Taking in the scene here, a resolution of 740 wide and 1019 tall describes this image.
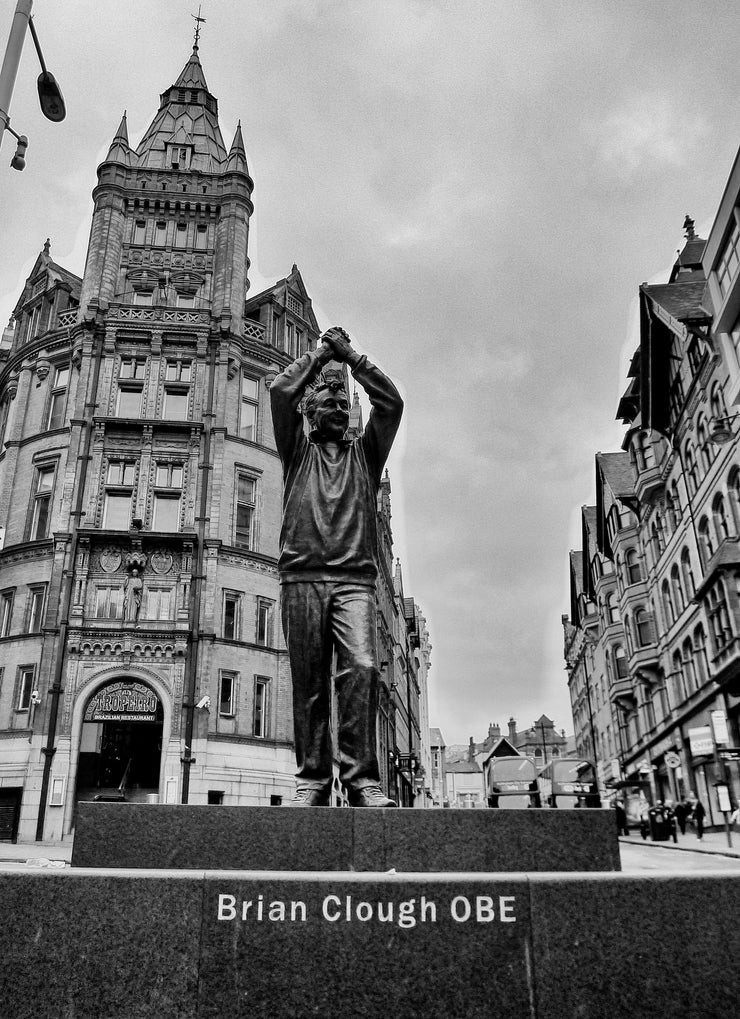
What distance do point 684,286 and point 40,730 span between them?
3521 cm

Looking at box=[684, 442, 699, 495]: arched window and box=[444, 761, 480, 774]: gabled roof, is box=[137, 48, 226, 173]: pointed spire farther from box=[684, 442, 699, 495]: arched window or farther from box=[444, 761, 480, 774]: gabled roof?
box=[444, 761, 480, 774]: gabled roof

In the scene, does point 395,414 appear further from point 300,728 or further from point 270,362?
point 270,362

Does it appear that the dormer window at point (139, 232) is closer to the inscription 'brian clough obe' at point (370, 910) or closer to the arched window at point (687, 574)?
the arched window at point (687, 574)

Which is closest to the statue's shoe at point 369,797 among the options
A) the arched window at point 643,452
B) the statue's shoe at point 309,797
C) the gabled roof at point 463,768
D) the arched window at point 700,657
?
the statue's shoe at point 309,797

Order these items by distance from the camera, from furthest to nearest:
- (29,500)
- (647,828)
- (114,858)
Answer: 1. (29,500)
2. (647,828)
3. (114,858)

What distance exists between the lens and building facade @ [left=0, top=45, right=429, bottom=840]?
111ft

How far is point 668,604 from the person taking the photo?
→ 4481 cm

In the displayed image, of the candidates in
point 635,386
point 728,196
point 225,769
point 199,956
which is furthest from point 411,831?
point 635,386

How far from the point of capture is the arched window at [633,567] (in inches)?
2062

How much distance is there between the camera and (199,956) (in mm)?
3629

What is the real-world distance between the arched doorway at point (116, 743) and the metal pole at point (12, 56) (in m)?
26.5

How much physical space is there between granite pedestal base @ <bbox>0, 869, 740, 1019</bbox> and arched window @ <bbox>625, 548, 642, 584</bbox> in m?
51.1

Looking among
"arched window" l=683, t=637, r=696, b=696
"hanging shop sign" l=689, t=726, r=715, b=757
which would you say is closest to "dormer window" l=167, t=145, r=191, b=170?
"arched window" l=683, t=637, r=696, b=696

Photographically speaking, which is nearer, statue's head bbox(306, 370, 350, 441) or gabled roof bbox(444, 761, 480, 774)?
statue's head bbox(306, 370, 350, 441)
